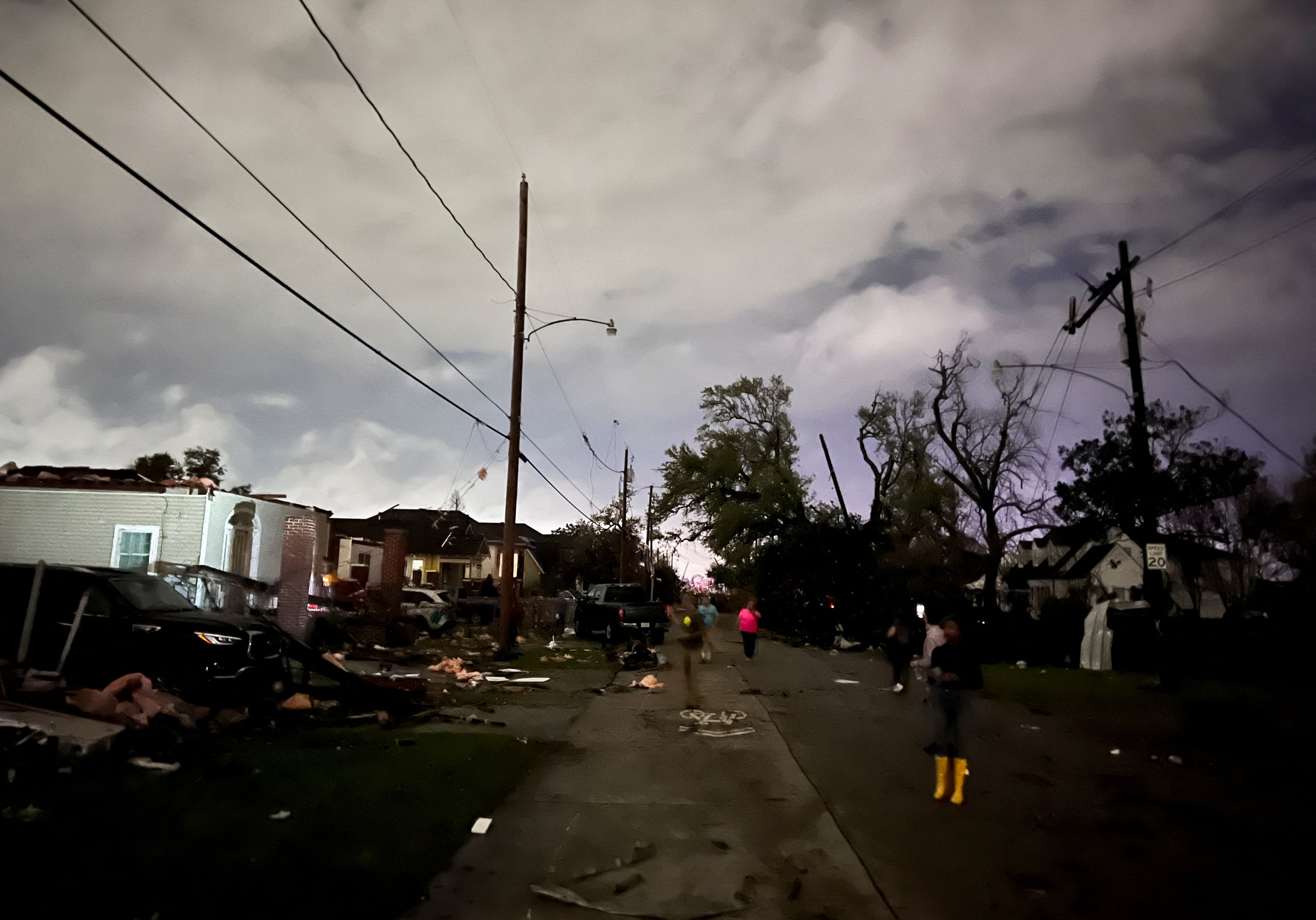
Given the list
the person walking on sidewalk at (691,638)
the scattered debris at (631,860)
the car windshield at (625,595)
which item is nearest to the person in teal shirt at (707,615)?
the person walking on sidewalk at (691,638)

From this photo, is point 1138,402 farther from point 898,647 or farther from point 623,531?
point 623,531

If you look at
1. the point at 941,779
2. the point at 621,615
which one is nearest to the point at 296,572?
the point at 621,615

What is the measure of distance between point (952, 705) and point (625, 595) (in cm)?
2080

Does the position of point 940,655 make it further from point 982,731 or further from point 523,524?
point 523,524

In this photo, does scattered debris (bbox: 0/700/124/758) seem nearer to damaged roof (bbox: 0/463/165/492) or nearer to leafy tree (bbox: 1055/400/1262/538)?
damaged roof (bbox: 0/463/165/492)

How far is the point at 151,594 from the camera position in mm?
10820

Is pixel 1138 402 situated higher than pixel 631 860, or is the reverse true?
pixel 1138 402

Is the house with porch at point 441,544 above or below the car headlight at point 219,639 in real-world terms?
above

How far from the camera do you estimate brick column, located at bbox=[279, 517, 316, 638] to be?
19453 millimetres

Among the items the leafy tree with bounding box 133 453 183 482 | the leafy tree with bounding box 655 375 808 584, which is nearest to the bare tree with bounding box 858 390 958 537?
the leafy tree with bounding box 655 375 808 584

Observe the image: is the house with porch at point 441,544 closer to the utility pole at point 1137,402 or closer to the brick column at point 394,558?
the brick column at point 394,558

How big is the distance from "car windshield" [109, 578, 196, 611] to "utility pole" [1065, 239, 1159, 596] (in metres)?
15.8

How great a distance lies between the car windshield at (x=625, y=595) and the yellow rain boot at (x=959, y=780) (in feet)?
66.5

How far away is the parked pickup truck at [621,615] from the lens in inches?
1033
